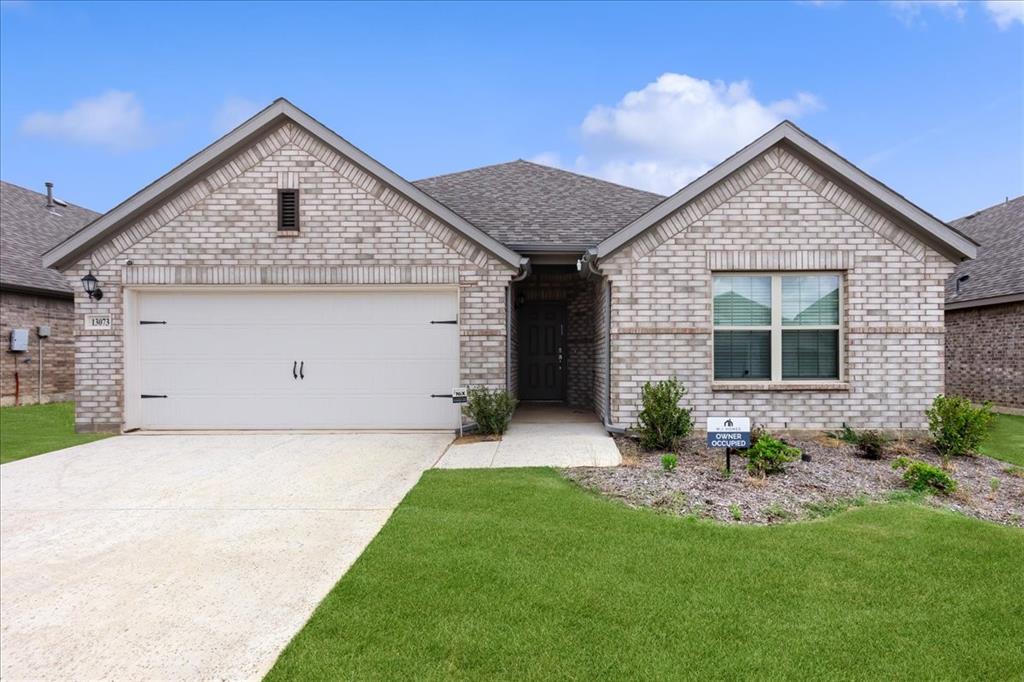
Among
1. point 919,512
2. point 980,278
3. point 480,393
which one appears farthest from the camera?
point 980,278

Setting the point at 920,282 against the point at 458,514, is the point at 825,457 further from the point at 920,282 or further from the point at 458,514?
the point at 458,514

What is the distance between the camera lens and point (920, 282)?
906cm

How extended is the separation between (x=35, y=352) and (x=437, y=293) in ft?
46.4

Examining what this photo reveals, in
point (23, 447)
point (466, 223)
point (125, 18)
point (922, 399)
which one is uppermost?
point (125, 18)

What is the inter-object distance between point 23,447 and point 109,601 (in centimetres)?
747

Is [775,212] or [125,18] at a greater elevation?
[125,18]

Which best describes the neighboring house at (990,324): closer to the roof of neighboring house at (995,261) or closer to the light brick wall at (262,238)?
the roof of neighboring house at (995,261)

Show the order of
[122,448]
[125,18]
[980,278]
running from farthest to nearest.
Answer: [980,278]
[125,18]
[122,448]

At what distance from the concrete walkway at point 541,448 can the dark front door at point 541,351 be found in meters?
3.06

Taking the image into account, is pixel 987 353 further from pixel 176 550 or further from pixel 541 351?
pixel 176 550

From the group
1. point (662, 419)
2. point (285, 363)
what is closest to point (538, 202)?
point (285, 363)

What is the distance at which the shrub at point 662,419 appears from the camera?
8227 mm

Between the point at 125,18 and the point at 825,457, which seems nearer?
the point at 825,457

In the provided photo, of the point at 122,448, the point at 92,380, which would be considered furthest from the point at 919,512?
the point at 92,380
